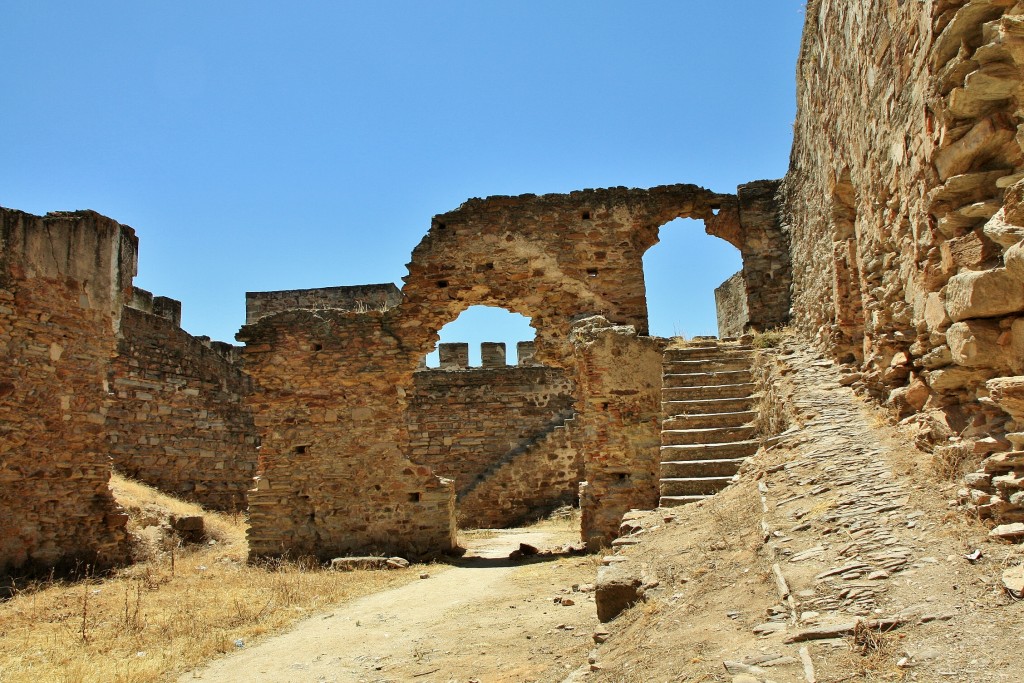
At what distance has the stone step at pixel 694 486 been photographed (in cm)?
771

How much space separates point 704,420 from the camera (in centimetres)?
886

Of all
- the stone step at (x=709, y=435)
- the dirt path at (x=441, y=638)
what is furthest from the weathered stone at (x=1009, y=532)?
the stone step at (x=709, y=435)

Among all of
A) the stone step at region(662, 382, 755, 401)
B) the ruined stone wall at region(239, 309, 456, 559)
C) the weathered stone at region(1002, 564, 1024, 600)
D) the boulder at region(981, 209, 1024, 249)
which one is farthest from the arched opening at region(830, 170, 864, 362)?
the ruined stone wall at region(239, 309, 456, 559)

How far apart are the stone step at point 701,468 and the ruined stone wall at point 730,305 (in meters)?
8.84

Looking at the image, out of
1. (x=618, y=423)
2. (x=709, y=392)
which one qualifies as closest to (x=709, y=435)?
(x=709, y=392)

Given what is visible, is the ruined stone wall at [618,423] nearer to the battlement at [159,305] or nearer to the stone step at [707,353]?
the stone step at [707,353]

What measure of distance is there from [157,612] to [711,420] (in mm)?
6142

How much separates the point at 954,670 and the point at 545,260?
1077 cm

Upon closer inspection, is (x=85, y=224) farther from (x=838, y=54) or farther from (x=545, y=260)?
(x=838, y=54)

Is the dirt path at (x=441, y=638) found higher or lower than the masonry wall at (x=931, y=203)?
lower

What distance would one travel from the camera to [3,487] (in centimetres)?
984

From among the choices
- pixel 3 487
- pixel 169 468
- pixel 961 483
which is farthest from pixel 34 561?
pixel 961 483

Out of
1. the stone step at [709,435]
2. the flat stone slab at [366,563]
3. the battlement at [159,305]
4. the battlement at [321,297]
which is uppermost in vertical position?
the battlement at [321,297]

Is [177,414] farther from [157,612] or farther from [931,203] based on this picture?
[931,203]
